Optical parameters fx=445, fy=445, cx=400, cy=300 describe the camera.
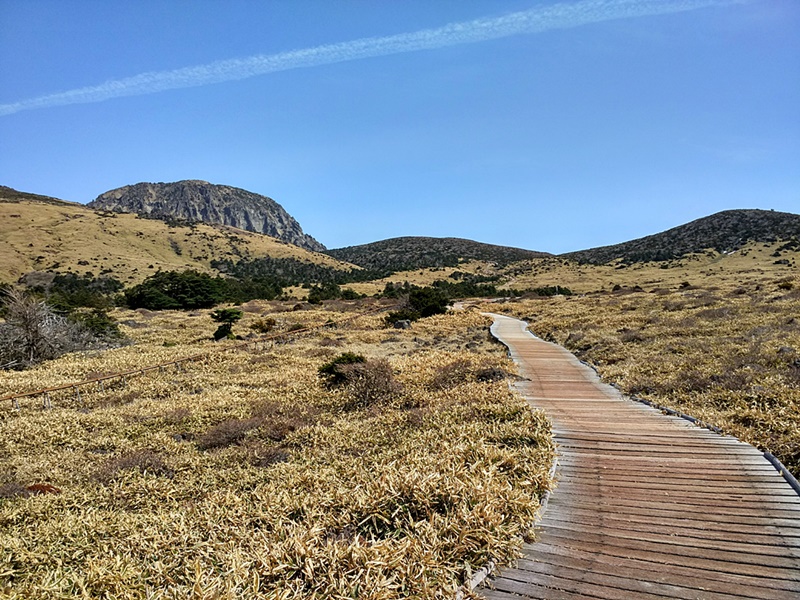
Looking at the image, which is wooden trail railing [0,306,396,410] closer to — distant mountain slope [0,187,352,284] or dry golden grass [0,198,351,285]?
dry golden grass [0,198,351,285]

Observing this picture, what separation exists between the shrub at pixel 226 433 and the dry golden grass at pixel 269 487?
44mm

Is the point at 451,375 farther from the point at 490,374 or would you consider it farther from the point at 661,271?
the point at 661,271

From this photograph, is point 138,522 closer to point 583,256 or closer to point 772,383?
point 772,383

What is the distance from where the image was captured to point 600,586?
3.82m

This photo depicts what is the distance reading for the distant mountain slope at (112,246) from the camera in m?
71.2

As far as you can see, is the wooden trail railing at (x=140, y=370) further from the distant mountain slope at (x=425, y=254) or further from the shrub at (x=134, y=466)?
the distant mountain slope at (x=425, y=254)

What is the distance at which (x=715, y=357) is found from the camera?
42.3ft

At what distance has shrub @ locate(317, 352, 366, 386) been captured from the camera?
14.4 meters

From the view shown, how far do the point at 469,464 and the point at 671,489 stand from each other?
2.51 metres

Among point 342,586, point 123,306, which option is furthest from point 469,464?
point 123,306

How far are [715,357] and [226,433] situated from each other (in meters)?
13.5

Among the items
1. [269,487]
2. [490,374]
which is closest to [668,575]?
[269,487]

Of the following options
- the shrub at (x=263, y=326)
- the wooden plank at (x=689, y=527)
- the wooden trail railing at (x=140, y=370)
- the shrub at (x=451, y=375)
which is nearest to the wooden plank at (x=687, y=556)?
the wooden plank at (x=689, y=527)

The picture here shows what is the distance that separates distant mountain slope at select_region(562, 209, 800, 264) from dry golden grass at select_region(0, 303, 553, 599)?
8010cm
